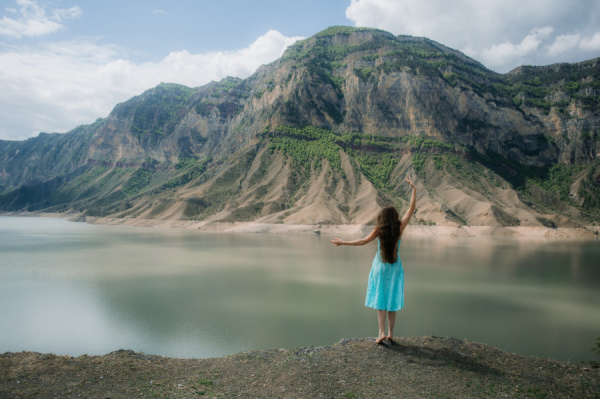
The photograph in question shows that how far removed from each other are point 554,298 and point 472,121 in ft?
444

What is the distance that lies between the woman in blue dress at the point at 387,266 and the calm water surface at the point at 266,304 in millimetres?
7932

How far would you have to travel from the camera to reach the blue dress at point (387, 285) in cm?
806

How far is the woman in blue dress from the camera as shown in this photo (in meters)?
7.88

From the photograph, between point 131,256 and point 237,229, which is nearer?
point 131,256

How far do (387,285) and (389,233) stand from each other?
1.19m

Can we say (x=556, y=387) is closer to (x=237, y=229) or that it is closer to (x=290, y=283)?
(x=290, y=283)

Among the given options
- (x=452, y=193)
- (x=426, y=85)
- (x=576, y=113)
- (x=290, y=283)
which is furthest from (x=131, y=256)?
(x=576, y=113)

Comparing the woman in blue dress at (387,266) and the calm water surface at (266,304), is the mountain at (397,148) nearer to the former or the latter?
the calm water surface at (266,304)

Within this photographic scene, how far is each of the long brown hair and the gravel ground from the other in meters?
2.07

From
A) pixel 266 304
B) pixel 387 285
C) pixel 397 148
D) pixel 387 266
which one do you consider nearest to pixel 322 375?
pixel 387 285

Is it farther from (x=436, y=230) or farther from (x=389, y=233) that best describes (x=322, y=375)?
(x=436, y=230)

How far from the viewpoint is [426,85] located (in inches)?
5664

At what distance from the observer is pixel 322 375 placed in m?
7.00

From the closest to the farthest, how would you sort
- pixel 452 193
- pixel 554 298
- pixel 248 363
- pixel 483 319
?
pixel 248 363, pixel 483 319, pixel 554 298, pixel 452 193
